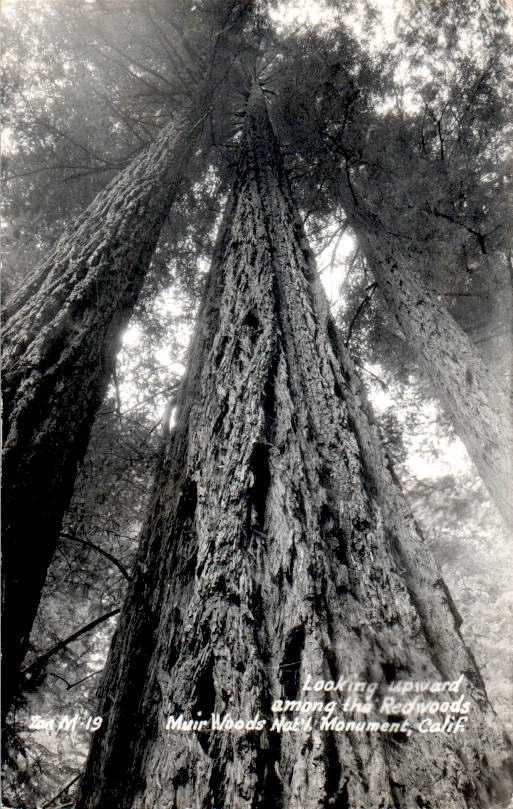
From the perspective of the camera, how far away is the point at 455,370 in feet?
13.3

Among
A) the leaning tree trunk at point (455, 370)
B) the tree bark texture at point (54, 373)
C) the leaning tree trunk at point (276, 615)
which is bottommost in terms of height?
the leaning tree trunk at point (276, 615)

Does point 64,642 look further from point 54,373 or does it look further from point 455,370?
point 455,370

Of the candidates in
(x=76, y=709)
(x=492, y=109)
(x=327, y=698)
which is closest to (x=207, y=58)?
(x=492, y=109)

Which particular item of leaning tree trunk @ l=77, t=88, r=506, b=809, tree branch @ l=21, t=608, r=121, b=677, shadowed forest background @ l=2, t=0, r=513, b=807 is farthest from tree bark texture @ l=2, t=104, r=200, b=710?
shadowed forest background @ l=2, t=0, r=513, b=807

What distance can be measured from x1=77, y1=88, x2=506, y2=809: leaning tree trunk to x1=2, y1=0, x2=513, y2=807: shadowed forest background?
9.49 ft

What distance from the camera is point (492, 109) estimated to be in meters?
5.38

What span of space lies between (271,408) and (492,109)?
6151 mm

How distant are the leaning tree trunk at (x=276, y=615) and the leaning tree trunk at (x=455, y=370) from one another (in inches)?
96.4

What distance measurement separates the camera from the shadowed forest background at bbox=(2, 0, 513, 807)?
4539 millimetres

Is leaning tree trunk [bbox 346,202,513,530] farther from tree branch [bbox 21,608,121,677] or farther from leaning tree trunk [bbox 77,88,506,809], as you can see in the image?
tree branch [bbox 21,608,121,677]

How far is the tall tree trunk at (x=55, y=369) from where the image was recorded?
147cm

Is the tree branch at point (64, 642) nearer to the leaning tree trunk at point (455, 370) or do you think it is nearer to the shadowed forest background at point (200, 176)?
the shadowed forest background at point (200, 176)

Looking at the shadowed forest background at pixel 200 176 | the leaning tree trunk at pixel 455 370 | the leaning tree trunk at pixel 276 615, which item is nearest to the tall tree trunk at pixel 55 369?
the leaning tree trunk at pixel 276 615

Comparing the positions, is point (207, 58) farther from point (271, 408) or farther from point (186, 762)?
point (186, 762)
